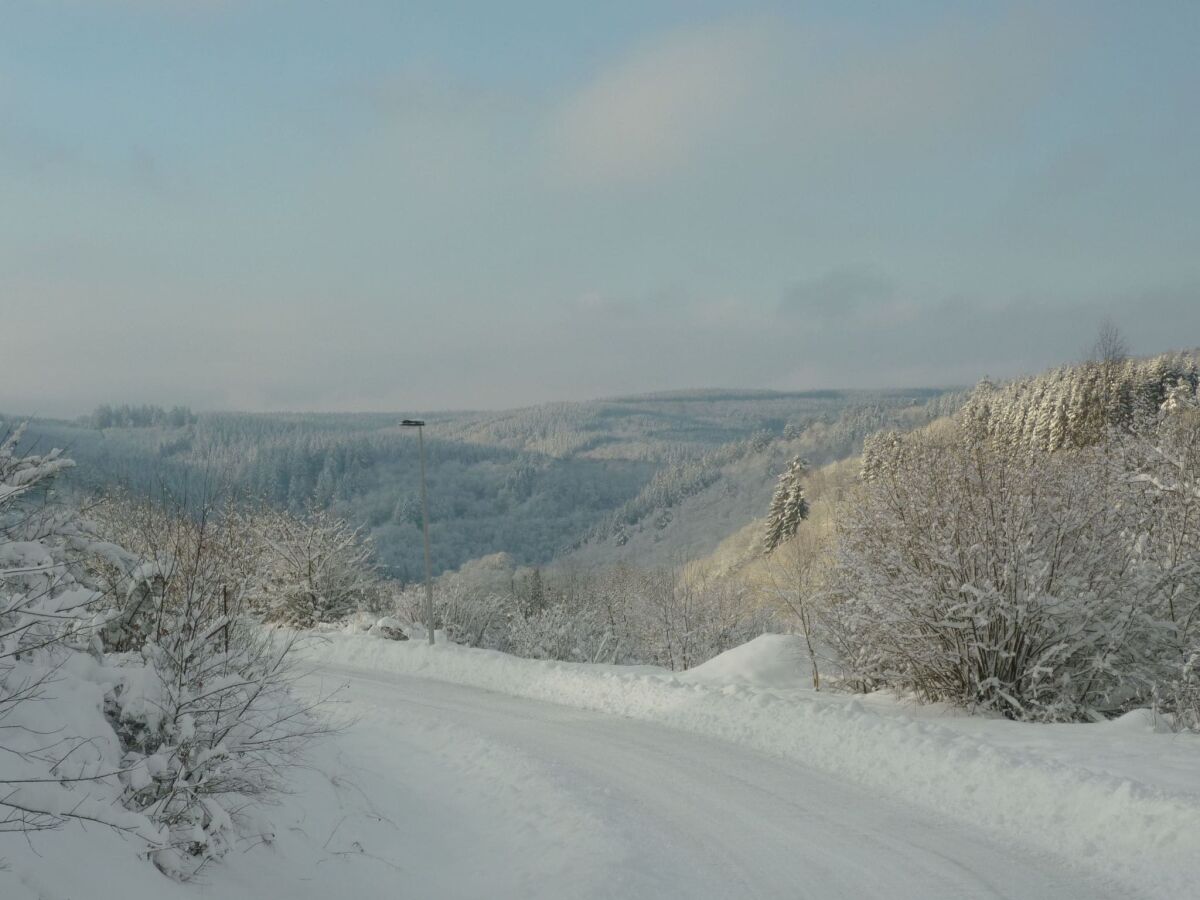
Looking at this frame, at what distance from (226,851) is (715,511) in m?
182

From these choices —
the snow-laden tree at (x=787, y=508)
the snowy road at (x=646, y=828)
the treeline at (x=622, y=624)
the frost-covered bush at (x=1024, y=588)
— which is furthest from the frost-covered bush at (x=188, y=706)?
the snow-laden tree at (x=787, y=508)

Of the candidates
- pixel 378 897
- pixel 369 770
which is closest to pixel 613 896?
pixel 378 897

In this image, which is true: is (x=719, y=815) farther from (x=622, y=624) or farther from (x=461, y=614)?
(x=622, y=624)

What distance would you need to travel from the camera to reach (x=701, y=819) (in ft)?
29.2

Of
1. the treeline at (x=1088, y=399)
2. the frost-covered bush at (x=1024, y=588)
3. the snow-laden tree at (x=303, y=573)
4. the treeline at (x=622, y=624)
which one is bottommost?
the treeline at (x=622, y=624)

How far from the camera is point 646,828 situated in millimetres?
8641

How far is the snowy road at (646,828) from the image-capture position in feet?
23.3

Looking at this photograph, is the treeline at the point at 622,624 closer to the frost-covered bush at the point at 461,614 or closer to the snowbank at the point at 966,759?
the frost-covered bush at the point at 461,614

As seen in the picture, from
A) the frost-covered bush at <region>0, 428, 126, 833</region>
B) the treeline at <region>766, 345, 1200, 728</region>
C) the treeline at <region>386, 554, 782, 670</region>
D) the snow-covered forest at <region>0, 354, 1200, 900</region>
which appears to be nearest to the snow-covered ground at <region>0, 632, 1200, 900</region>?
the frost-covered bush at <region>0, 428, 126, 833</region>

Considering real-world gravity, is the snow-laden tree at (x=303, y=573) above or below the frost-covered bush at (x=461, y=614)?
above

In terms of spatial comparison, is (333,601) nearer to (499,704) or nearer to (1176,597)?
(499,704)

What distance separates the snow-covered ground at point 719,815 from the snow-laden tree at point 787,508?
2459 inches

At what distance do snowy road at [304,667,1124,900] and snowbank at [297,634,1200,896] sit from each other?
1.24 ft

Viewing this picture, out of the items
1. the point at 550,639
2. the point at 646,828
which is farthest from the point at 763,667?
the point at 550,639
